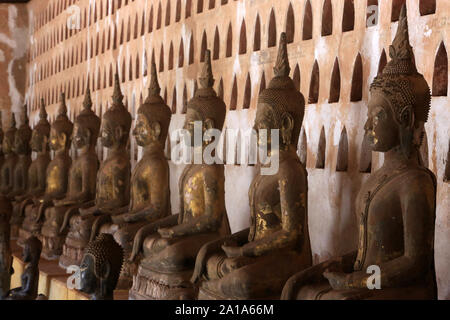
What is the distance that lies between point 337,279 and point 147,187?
312 centimetres

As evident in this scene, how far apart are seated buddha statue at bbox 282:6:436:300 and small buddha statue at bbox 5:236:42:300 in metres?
2.75

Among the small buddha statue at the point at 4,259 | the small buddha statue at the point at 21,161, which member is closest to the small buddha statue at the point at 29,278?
the small buddha statue at the point at 4,259

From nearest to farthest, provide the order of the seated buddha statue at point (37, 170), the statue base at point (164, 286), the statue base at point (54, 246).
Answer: the statue base at point (164, 286) → the statue base at point (54, 246) → the seated buddha statue at point (37, 170)

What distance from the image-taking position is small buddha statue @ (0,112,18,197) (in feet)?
38.3

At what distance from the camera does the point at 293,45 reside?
6.56 m

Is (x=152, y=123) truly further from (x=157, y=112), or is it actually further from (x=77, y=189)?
(x=77, y=189)

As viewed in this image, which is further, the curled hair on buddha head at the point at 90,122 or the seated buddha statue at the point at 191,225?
the curled hair on buddha head at the point at 90,122

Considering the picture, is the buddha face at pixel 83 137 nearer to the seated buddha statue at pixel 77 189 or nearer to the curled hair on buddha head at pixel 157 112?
the seated buddha statue at pixel 77 189

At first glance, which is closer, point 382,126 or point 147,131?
point 382,126

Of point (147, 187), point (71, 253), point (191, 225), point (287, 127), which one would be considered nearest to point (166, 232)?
point (191, 225)

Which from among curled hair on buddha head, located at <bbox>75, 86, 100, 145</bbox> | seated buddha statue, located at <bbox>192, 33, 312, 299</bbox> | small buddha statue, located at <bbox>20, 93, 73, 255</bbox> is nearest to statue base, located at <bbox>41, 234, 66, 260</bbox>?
small buddha statue, located at <bbox>20, 93, 73, 255</bbox>

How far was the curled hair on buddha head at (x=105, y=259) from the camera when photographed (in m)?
4.49

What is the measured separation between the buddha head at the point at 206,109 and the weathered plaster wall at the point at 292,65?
0.75 metres

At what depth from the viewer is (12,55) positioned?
15.5 m
